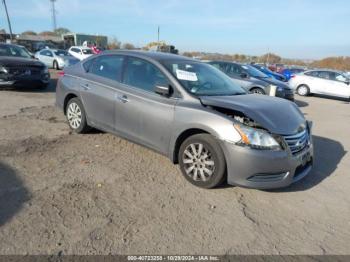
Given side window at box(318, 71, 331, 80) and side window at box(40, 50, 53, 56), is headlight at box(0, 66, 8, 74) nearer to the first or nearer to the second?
side window at box(40, 50, 53, 56)

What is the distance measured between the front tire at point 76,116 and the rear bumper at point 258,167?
3029 mm

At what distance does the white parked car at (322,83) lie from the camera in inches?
648

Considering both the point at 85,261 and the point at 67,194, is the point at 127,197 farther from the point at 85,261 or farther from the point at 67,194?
the point at 85,261

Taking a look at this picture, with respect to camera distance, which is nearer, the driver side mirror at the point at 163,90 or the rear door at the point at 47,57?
the driver side mirror at the point at 163,90

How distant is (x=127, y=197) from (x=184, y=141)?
1.06 m

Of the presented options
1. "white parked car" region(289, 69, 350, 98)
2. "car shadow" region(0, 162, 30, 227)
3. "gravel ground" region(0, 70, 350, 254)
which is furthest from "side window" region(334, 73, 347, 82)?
"car shadow" region(0, 162, 30, 227)

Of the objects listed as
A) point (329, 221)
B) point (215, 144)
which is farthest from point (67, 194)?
point (329, 221)

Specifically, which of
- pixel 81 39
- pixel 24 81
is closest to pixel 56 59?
pixel 24 81

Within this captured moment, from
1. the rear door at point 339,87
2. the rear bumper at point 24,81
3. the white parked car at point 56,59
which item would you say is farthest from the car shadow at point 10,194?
the white parked car at point 56,59

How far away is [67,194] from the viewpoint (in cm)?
370

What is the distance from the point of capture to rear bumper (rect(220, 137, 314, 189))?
366 cm

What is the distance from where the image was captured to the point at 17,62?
9.93 meters

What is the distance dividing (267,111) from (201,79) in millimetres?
1190

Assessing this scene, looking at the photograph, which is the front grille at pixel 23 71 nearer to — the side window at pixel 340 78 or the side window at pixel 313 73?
the side window at pixel 313 73
